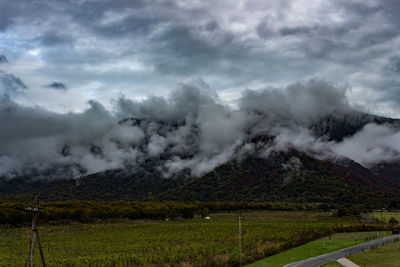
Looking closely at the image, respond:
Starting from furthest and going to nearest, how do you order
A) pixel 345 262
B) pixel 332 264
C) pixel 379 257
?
pixel 379 257 < pixel 345 262 < pixel 332 264

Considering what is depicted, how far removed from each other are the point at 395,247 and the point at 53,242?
53.1 meters

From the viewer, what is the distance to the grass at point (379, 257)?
134 feet

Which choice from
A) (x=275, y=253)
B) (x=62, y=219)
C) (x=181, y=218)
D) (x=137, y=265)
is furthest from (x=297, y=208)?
(x=137, y=265)

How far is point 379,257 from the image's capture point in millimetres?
45625

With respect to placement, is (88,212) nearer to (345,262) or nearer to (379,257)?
(345,262)

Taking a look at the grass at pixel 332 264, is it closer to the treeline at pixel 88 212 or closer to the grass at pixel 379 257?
the grass at pixel 379 257

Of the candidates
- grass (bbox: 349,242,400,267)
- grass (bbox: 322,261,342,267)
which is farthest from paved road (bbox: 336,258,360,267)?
grass (bbox: 349,242,400,267)

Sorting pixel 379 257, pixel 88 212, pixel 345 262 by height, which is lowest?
pixel 88 212

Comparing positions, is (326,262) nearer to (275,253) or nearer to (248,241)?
(275,253)

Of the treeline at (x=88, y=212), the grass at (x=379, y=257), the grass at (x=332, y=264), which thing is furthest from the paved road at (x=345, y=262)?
the treeline at (x=88, y=212)

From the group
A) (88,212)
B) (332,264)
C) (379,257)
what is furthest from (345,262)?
(88,212)

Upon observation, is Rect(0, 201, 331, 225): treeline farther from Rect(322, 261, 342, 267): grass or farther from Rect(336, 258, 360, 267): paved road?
Rect(336, 258, 360, 267): paved road

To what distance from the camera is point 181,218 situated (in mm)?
134000

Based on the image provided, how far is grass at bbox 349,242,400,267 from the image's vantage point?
41.0 meters
